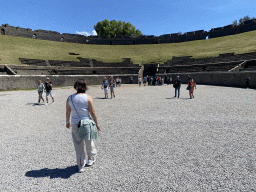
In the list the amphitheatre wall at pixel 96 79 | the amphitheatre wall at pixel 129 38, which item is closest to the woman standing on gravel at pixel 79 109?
the amphitheatre wall at pixel 96 79

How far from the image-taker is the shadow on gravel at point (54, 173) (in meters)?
3.37

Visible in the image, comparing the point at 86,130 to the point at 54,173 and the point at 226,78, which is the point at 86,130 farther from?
the point at 226,78

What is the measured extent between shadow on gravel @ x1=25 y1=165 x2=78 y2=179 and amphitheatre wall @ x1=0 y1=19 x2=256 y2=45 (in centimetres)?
6364

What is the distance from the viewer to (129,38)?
67.0 m

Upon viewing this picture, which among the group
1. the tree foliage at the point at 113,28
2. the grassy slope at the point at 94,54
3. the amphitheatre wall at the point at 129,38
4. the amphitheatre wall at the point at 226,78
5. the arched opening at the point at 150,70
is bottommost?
the amphitheatre wall at the point at 226,78

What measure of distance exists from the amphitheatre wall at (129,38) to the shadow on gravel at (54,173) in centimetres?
6364

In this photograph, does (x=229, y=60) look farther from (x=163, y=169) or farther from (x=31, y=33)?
(x=31, y=33)

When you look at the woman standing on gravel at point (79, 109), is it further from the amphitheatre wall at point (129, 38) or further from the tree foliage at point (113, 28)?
the tree foliage at point (113, 28)

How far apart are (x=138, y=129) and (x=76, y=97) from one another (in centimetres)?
344

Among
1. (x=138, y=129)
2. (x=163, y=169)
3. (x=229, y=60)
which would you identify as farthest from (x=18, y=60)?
(x=229, y=60)

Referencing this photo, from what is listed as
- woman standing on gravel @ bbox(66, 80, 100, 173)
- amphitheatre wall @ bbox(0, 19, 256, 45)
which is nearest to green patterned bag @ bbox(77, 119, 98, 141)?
woman standing on gravel @ bbox(66, 80, 100, 173)

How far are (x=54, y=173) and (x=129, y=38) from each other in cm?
6861

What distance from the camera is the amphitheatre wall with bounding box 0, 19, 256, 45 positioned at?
53.2 metres

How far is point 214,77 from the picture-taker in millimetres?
24016
